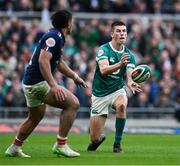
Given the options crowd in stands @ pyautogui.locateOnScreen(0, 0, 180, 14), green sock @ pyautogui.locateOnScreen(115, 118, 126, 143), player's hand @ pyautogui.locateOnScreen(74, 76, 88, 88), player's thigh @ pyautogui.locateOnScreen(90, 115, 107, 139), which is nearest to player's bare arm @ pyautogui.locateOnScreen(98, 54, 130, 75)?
player's hand @ pyautogui.locateOnScreen(74, 76, 88, 88)

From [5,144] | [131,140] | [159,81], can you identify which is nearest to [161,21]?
[159,81]

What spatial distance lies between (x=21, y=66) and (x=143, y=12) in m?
6.00

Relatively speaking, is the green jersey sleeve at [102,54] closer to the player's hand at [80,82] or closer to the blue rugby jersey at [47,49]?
the player's hand at [80,82]

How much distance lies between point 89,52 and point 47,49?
1394 centimetres

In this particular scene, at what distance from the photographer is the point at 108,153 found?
51.2ft

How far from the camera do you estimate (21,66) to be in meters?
26.3

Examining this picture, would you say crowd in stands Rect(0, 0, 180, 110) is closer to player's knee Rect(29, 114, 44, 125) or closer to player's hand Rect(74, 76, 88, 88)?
player's hand Rect(74, 76, 88, 88)

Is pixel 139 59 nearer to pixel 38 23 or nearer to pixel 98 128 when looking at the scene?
pixel 38 23

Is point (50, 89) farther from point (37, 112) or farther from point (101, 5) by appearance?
point (101, 5)

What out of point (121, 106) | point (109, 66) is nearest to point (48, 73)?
point (109, 66)

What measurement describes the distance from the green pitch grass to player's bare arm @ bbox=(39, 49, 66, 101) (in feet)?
3.45

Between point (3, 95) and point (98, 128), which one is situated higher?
point (98, 128)

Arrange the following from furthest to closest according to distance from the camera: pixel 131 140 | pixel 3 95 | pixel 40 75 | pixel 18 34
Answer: pixel 18 34, pixel 3 95, pixel 131 140, pixel 40 75

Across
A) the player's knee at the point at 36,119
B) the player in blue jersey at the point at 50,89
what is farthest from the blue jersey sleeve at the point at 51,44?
the player's knee at the point at 36,119
